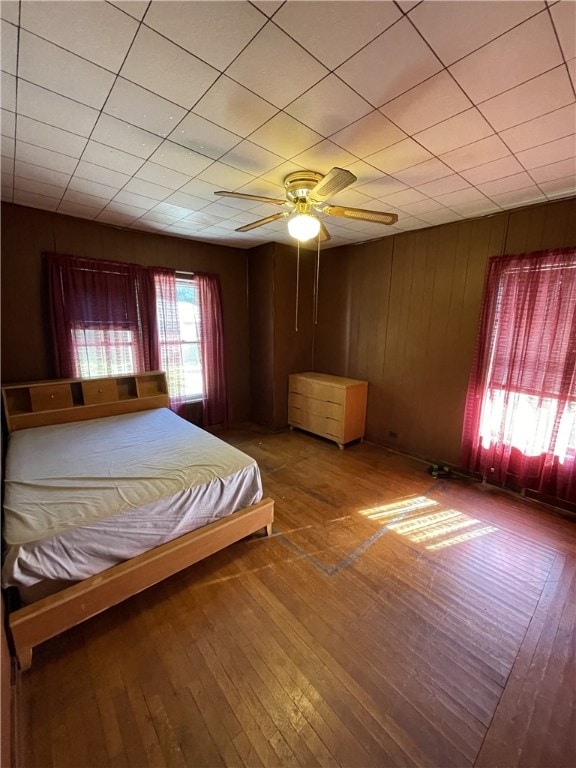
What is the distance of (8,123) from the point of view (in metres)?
1.65

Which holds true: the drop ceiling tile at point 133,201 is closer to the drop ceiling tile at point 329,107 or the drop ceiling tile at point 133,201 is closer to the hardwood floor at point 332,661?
the drop ceiling tile at point 329,107

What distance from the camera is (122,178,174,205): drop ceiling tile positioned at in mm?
2377

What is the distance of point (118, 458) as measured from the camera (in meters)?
2.26

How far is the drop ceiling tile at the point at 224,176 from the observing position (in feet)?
6.96

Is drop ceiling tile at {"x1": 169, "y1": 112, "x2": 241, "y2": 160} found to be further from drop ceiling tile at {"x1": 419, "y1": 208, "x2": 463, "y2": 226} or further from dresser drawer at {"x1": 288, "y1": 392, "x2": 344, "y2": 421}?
dresser drawer at {"x1": 288, "y1": 392, "x2": 344, "y2": 421}

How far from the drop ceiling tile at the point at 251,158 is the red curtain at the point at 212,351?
87.7 inches

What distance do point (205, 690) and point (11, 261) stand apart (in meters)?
3.77

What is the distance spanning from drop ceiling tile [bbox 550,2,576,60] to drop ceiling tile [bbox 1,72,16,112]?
2.12 metres

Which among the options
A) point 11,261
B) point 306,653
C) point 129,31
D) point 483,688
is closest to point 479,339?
point 483,688

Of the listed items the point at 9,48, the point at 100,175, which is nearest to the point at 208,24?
the point at 9,48

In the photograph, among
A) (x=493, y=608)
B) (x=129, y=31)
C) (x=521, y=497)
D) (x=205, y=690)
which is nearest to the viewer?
(x=129, y=31)

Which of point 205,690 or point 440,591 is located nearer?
point 205,690

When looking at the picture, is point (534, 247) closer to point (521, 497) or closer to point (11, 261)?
point (521, 497)

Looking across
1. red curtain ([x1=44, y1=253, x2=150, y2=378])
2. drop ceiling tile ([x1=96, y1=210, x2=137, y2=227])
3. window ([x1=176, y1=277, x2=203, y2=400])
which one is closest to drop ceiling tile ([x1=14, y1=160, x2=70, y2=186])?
drop ceiling tile ([x1=96, y1=210, x2=137, y2=227])
